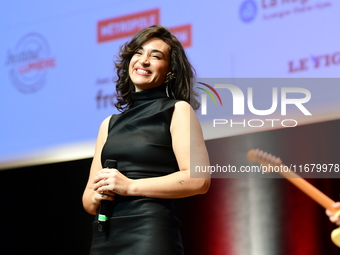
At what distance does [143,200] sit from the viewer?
5.20ft

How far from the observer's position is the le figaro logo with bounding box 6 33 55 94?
11.1ft

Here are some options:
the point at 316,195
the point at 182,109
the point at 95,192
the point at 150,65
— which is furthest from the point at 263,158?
the point at 95,192

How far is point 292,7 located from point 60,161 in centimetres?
171

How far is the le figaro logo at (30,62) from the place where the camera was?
133 inches

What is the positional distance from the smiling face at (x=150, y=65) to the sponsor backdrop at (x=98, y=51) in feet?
3.03

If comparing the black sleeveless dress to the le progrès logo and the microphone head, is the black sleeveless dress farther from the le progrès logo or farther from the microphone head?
the le progrès logo

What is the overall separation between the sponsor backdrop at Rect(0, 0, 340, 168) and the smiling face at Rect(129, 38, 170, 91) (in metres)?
0.92

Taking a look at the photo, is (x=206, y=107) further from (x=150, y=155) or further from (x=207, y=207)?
(x=150, y=155)

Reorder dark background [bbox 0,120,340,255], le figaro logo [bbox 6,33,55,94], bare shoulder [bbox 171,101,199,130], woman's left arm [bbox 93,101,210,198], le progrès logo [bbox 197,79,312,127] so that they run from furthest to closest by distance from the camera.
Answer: le figaro logo [bbox 6,33,55,94] → dark background [bbox 0,120,340,255] → le progrès logo [bbox 197,79,312,127] → bare shoulder [bbox 171,101,199,130] → woman's left arm [bbox 93,101,210,198]

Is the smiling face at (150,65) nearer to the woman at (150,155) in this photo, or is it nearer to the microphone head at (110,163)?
the woman at (150,155)

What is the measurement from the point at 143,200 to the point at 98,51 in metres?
1.82

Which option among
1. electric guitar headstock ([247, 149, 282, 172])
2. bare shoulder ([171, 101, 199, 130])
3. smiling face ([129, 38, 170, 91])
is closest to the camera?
bare shoulder ([171, 101, 199, 130])

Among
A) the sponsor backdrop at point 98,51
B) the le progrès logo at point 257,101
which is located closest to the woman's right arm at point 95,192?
the le progrès logo at point 257,101

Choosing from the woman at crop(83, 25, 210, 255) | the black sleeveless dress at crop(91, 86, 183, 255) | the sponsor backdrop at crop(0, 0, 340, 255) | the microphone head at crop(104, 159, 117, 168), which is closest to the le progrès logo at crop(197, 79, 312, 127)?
the sponsor backdrop at crop(0, 0, 340, 255)
